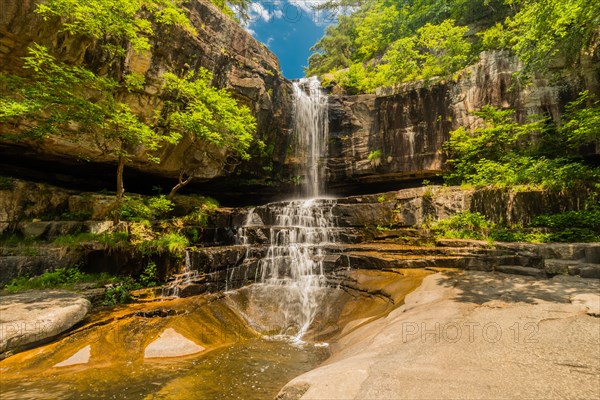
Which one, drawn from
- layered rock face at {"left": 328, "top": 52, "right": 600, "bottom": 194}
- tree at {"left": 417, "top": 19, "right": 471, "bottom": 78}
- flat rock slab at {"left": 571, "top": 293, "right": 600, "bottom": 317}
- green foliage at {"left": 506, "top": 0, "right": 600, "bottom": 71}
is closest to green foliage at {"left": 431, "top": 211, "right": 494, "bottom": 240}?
layered rock face at {"left": 328, "top": 52, "right": 600, "bottom": 194}

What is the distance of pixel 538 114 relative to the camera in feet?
41.0

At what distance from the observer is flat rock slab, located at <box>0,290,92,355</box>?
513 centimetres

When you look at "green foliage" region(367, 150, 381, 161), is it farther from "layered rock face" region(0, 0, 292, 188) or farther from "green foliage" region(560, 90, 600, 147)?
"green foliage" region(560, 90, 600, 147)

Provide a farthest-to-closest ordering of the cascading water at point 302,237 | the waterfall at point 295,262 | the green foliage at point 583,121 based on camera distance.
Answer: the green foliage at point 583,121 → the cascading water at point 302,237 → the waterfall at point 295,262

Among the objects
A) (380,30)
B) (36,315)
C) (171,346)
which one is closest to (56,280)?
(36,315)

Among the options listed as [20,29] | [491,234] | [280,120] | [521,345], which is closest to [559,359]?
[521,345]

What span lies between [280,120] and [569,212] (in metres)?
14.2

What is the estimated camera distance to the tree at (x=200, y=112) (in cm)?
1118

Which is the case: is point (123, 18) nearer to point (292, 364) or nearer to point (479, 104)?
point (292, 364)

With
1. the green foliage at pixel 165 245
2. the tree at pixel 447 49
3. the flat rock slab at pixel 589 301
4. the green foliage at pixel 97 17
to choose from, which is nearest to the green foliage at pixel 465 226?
the flat rock slab at pixel 589 301

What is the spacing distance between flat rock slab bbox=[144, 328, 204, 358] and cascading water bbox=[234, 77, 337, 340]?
2.49 m

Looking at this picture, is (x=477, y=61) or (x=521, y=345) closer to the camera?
(x=521, y=345)

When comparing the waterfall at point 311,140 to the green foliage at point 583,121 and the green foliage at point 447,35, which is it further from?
the green foliage at point 583,121

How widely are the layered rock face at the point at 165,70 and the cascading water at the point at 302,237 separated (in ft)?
5.89
